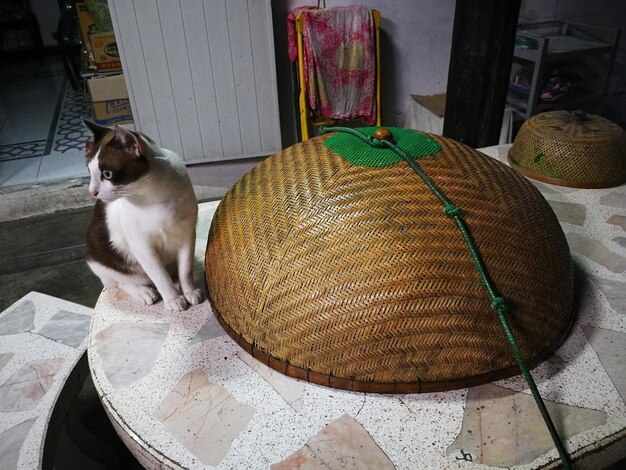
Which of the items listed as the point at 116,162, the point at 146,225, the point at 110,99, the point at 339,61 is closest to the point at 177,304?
the point at 146,225

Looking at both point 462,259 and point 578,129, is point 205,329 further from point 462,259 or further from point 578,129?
point 578,129

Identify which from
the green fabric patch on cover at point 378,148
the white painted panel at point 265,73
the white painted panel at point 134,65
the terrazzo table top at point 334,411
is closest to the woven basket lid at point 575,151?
the terrazzo table top at point 334,411

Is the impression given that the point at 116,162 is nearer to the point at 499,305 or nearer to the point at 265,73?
the point at 499,305

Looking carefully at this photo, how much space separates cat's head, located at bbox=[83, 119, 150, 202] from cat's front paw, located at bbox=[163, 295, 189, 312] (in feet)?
1.50

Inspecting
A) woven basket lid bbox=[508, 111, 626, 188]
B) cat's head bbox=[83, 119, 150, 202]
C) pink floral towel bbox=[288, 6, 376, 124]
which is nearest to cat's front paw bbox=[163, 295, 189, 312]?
cat's head bbox=[83, 119, 150, 202]

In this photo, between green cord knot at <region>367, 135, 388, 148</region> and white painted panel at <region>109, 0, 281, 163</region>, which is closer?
green cord knot at <region>367, 135, 388, 148</region>

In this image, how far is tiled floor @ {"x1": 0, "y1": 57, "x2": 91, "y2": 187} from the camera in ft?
15.6

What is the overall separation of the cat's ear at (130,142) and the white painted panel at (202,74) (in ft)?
8.60

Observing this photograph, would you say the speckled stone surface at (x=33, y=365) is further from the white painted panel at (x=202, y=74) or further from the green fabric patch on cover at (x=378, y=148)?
the white painted panel at (x=202, y=74)

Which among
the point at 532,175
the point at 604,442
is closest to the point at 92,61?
the point at 532,175

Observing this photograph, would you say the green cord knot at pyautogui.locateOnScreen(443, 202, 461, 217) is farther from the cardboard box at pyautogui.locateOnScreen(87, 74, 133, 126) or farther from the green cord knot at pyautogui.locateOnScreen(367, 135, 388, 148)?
the cardboard box at pyautogui.locateOnScreen(87, 74, 133, 126)

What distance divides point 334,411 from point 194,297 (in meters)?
0.69

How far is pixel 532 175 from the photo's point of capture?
94.3 inches

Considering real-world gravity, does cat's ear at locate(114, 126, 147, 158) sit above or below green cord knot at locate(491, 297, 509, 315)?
above
